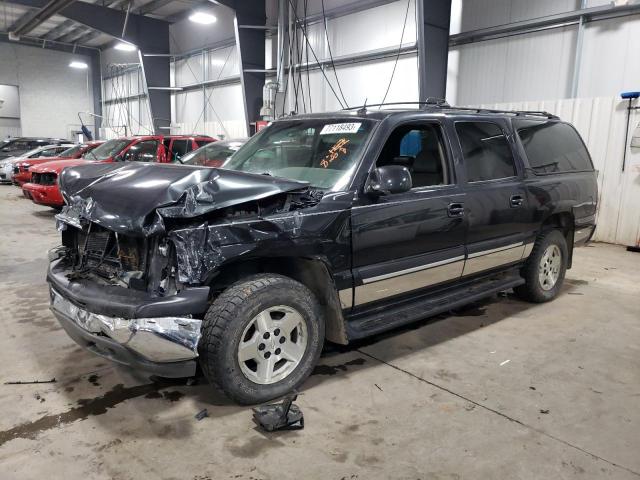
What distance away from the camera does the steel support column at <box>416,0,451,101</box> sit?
9344 millimetres

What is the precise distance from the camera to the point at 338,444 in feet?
8.20

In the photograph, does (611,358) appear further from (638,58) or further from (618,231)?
(638,58)

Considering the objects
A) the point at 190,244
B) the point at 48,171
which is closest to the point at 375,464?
the point at 190,244

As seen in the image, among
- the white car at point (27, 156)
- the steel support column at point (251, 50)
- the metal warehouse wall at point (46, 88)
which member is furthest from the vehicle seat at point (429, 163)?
the metal warehouse wall at point (46, 88)

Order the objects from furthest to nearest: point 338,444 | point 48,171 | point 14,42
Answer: point 14,42
point 48,171
point 338,444

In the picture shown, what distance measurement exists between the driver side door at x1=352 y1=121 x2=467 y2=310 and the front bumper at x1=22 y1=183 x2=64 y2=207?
7543 millimetres

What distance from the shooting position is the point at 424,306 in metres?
3.64

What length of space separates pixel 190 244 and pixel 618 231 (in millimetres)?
7911

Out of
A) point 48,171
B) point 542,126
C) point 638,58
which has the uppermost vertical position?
point 638,58

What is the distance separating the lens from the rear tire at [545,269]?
15.3 feet

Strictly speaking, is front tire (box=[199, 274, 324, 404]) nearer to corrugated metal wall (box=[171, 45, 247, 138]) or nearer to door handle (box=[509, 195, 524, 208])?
door handle (box=[509, 195, 524, 208])

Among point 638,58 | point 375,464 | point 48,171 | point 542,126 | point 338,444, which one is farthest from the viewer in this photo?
point 48,171

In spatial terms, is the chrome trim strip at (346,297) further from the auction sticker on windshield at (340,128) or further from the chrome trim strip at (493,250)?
the chrome trim strip at (493,250)

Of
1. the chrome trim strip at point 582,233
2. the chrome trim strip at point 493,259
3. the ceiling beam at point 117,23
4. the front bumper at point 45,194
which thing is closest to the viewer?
the chrome trim strip at point 493,259
